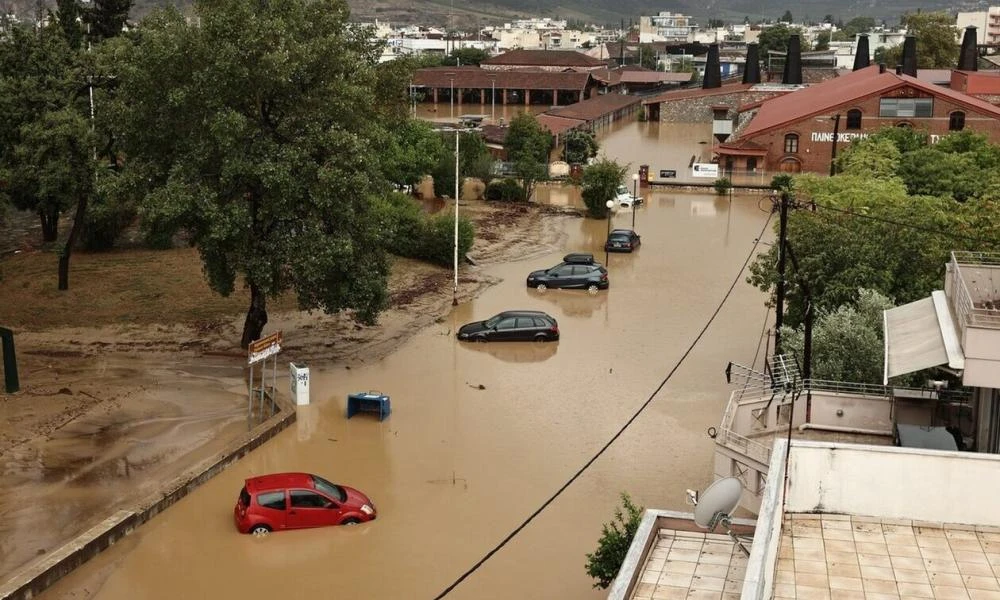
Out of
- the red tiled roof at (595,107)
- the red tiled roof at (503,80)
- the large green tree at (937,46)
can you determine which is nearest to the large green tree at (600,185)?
the red tiled roof at (595,107)

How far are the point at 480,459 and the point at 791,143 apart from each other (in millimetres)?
41864

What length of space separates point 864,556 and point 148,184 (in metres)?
17.5

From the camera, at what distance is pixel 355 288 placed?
23062 mm

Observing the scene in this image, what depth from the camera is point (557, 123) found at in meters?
65.7

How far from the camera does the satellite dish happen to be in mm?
10898

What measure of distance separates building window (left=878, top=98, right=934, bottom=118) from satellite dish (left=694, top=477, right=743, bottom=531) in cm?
4827

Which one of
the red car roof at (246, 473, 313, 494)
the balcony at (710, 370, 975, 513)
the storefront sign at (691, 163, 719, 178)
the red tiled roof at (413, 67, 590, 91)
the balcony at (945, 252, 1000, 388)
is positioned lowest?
the red car roof at (246, 473, 313, 494)

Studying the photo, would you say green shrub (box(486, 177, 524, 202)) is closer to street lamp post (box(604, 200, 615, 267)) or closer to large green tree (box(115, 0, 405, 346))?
street lamp post (box(604, 200, 615, 267))

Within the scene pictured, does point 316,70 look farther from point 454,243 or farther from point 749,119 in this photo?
point 749,119

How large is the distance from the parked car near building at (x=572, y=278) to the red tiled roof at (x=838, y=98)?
2771 cm

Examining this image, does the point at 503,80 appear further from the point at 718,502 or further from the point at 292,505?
the point at 718,502

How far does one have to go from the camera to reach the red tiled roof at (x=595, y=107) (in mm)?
71281

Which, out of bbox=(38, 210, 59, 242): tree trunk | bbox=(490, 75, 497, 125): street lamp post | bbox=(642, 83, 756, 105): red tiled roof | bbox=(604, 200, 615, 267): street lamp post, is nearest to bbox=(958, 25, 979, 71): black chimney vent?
bbox=(642, 83, 756, 105): red tiled roof

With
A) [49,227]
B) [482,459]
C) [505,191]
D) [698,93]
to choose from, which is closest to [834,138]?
[505,191]
